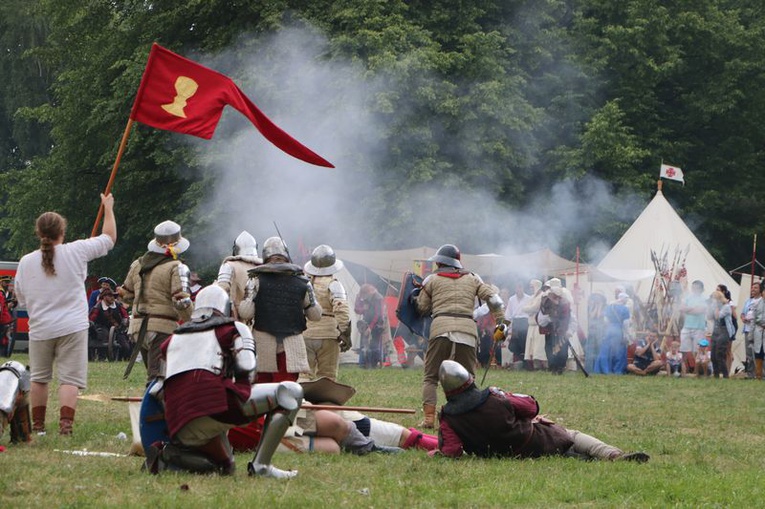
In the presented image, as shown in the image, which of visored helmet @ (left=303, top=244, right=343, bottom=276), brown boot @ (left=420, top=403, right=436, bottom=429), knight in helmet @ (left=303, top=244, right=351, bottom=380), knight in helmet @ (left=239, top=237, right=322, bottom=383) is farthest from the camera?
visored helmet @ (left=303, top=244, right=343, bottom=276)

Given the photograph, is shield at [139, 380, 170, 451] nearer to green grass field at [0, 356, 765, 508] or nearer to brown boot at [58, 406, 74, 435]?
green grass field at [0, 356, 765, 508]

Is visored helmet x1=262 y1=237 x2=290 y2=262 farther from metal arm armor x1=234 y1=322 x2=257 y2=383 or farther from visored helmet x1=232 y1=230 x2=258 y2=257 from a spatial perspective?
metal arm armor x1=234 y1=322 x2=257 y2=383

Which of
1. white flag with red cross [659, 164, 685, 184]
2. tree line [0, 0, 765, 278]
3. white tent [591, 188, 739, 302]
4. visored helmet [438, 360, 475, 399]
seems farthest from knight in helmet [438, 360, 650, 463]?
white flag with red cross [659, 164, 685, 184]

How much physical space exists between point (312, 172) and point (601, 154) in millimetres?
7454

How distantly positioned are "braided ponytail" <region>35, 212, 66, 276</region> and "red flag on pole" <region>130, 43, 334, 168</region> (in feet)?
4.13

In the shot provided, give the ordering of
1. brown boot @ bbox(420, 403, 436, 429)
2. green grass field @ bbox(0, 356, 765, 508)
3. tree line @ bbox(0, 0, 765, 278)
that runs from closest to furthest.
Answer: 1. green grass field @ bbox(0, 356, 765, 508)
2. brown boot @ bbox(420, 403, 436, 429)
3. tree line @ bbox(0, 0, 765, 278)

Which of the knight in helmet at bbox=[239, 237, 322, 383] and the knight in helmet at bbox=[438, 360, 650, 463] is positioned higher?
the knight in helmet at bbox=[239, 237, 322, 383]

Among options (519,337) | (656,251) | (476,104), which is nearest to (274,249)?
(519,337)

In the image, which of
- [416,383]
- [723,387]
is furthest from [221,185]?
[723,387]

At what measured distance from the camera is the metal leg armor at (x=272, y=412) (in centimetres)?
721

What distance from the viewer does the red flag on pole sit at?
32.9ft

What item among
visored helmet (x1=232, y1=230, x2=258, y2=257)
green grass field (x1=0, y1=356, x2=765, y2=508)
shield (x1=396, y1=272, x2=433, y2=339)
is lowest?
green grass field (x1=0, y1=356, x2=765, y2=508)

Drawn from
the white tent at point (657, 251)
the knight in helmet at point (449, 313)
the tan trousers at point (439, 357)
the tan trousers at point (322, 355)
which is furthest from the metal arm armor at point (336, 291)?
the white tent at point (657, 251)

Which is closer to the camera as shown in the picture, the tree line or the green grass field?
the green grass field
